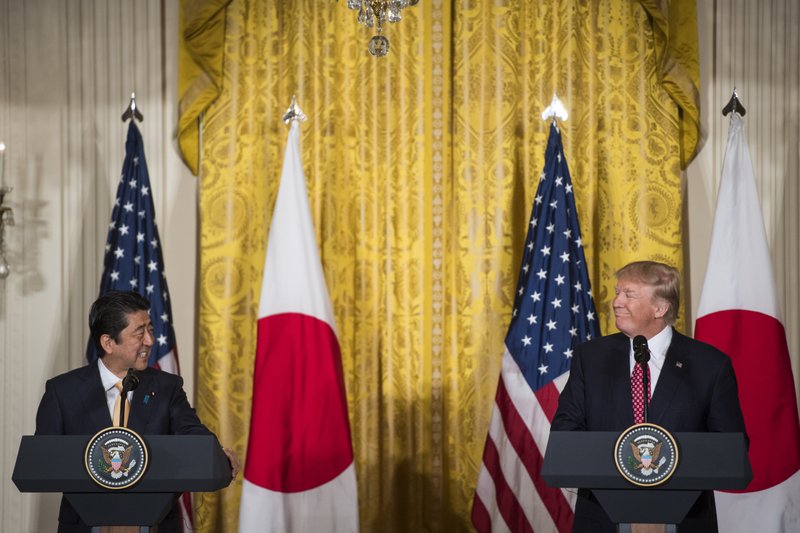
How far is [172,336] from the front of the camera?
16.6 ft

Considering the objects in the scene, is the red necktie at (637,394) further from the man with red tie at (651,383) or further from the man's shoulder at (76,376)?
the man's shoulder at (76,376)

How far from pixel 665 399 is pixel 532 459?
1.64m

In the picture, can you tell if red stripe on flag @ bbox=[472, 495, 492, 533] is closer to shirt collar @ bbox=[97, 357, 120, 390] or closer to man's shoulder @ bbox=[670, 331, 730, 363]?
man's shoulder @ bbox=[670, 331, 730, 363]

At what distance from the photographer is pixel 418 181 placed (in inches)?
215

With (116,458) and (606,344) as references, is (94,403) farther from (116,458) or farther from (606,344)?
(606,344)

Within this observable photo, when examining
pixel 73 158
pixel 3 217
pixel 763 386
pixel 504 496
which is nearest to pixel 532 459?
pixel 504 496

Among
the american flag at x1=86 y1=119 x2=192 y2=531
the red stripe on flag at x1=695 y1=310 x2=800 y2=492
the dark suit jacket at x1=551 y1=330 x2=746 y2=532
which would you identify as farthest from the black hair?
the red stripe on flag at x1=695 y1=310 x2=800 y2=492

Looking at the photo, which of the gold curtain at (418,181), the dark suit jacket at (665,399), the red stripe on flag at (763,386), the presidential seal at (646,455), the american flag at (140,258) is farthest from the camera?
the gold curtain at (418,181)

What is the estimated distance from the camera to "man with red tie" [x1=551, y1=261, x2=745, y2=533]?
3307mm

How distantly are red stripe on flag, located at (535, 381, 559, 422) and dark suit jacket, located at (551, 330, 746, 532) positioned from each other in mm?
1336

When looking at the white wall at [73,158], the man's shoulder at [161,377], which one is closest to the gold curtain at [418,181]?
the white wall at [73,158]

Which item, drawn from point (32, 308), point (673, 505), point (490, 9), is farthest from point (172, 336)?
point (673, 505)

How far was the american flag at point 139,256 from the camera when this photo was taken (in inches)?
198

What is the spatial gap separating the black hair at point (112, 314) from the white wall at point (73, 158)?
1.98 metres
